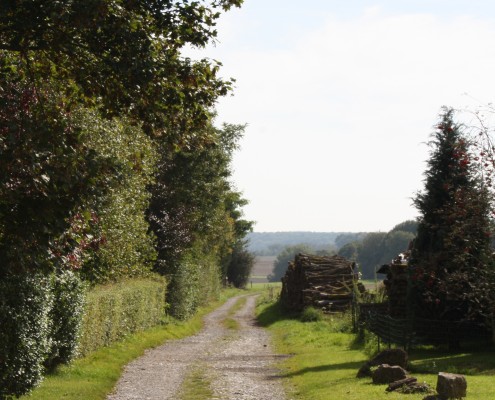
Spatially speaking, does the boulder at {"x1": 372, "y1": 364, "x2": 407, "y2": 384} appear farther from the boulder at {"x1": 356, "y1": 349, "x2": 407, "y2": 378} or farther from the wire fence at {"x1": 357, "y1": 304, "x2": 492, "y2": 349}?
the wire fence at {"x1": 357, "y1": 304, "x2": 492, "y2": 349}

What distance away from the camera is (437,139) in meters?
28.6

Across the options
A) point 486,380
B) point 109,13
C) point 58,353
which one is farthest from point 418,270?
point 109,13

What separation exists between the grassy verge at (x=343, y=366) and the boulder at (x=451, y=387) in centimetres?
73

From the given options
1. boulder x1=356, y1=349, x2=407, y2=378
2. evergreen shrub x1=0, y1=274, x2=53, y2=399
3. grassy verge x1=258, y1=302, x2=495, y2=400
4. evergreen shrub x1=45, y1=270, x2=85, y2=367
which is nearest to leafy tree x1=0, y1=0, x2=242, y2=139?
evergreen shrub x1=0, y1=274, x2=53, y2=399

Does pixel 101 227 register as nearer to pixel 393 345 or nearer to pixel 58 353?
pixel 58 353

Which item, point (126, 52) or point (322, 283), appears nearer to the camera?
point (126, 52)

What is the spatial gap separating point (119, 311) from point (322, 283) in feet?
→ 73.3

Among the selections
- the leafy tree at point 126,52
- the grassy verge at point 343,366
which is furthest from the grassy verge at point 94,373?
the leafy tree at point 126,52

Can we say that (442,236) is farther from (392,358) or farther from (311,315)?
(311,315)

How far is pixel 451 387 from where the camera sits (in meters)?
14.7

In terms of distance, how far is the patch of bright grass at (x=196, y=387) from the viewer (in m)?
17.3

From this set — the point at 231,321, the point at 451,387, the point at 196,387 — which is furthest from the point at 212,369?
the point at 231,321

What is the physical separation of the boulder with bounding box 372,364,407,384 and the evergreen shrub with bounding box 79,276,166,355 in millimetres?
8864

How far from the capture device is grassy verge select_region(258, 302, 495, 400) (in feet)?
56.0
